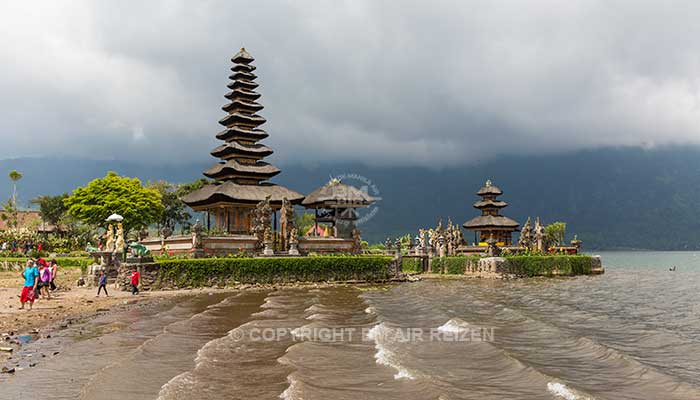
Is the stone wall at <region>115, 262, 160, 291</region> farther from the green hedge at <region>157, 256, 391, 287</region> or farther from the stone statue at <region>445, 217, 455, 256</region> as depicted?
the stone statue at <region>445, 217, 455, 256</region>

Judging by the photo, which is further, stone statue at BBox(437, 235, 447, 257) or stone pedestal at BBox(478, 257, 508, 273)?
stone statue at BBox(437, 235, 447, 257)

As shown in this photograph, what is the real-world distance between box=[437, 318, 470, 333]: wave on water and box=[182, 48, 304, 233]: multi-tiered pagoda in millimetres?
27786

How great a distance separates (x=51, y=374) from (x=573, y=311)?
22043mm

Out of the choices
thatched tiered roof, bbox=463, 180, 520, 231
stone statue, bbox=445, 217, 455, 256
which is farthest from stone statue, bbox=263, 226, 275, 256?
thatched tiered roof, bbox=463, 180, 520, 231

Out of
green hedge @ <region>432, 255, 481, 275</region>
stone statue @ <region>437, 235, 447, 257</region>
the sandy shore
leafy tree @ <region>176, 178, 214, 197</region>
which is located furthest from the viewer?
leafy tree @ <region>176, 178, 214, 197</region>

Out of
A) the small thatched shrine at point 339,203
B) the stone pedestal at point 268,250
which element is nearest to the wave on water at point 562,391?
the stone pedestal at point 268,250

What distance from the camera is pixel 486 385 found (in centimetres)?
1201

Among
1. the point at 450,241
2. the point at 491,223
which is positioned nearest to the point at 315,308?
the point at 450,241

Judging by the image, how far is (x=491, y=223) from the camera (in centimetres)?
7356

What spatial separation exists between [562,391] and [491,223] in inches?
2515

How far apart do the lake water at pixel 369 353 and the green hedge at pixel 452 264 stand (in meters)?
27.1

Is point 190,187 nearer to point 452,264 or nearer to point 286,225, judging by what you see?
point 286,225

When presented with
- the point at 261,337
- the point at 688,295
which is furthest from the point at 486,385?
the point at 688,295

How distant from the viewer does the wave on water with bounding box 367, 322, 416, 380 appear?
12.7 m
